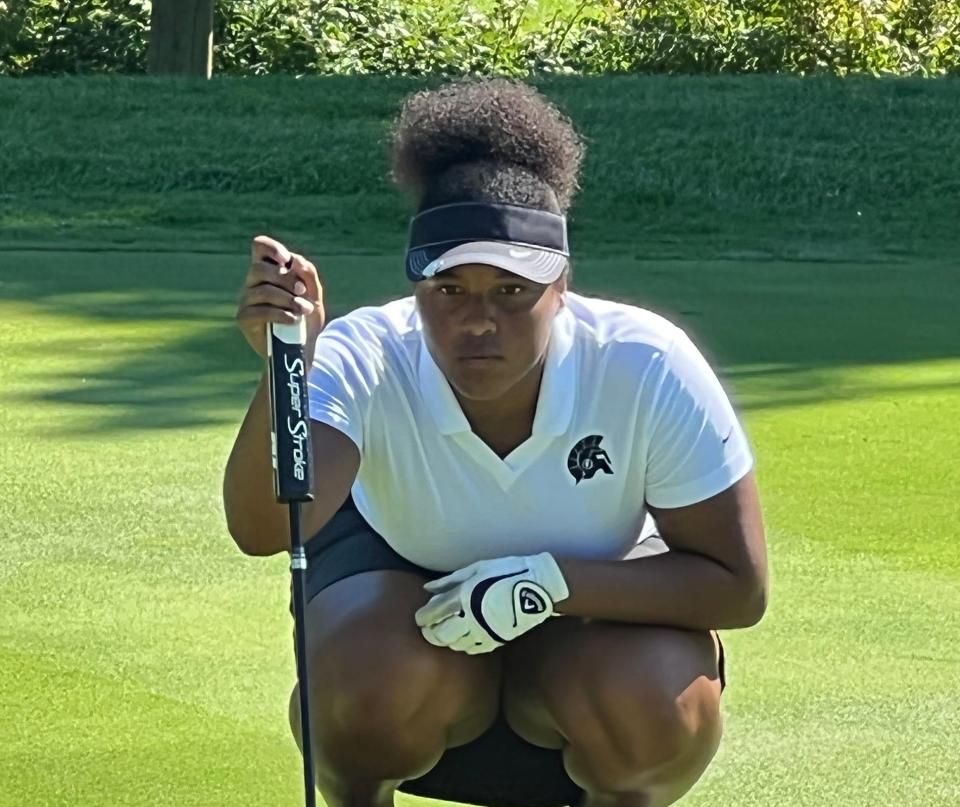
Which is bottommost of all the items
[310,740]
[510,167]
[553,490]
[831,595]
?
[831,595]

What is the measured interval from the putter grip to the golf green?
1.03m

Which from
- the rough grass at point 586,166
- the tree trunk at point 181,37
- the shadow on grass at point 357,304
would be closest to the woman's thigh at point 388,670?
the shadow on grass at point 357,304

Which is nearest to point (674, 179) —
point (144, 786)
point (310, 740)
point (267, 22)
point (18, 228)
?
point (18, 228)

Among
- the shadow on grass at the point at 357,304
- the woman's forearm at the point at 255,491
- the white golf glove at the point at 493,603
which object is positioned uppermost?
the woman's forearm at the point at 255,491

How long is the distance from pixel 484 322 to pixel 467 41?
13.9 m

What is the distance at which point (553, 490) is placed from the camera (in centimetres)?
307

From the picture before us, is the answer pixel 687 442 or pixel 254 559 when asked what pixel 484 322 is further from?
pixel 254 559

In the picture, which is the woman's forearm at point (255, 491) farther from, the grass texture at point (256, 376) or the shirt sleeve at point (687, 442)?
the grass texture at point (256, 376)

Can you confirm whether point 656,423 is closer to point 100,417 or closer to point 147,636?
point 147,636

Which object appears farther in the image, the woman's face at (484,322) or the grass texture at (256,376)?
the grass texture at (256,376)

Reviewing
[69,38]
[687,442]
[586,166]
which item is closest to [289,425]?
[687,442]

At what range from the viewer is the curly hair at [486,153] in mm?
2986

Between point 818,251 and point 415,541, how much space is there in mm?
6839

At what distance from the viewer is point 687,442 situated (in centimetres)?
301
